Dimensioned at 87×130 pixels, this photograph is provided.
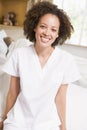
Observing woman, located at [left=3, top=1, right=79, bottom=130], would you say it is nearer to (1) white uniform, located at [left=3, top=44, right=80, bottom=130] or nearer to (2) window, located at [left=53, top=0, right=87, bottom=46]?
(1) white uniform, located at [left=3, top=44, right=80, bottom=130]

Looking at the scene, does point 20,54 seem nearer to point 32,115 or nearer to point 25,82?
point 25,82

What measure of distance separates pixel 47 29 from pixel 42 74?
0.22 m

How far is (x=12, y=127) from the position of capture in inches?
42.3

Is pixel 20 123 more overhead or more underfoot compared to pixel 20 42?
more underfoot

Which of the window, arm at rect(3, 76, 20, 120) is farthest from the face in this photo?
the window

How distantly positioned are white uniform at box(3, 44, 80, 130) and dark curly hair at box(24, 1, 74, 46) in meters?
0.11

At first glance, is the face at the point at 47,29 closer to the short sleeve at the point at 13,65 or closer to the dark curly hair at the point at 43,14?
the dark curly hair at the point at 43,14

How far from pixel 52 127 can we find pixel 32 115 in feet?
0.38

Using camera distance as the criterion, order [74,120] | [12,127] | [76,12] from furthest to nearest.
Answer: [76,12]
[74,120]
[12,127]

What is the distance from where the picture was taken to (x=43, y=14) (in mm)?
1093

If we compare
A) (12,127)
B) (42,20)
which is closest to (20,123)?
(12,127)

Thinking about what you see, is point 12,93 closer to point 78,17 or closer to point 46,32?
point 46,32

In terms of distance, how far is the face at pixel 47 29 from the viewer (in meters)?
1.07

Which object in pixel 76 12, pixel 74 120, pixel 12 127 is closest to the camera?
pixel 12 127
